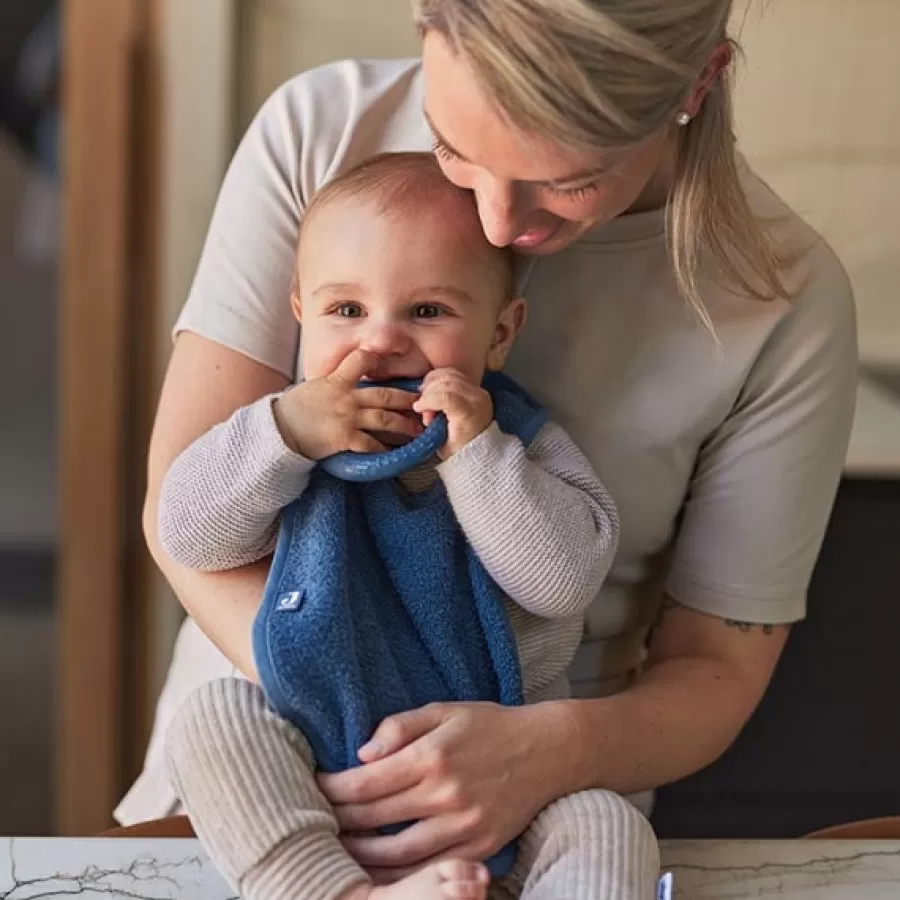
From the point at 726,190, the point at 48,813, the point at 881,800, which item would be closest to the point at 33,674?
the point at 48,813

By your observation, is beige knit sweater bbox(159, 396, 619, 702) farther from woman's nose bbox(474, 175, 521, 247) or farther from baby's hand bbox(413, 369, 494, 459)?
woman's nose bbox(474, 175, 521, 247)

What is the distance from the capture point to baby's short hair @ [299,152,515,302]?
1000 mm

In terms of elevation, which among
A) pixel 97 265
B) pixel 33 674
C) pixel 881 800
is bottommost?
pixel 33 674

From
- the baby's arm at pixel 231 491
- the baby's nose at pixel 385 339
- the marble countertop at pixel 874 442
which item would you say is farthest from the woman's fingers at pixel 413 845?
the marble countertop at pixel 874 442

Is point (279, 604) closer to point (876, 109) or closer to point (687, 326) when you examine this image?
point (687, 326)

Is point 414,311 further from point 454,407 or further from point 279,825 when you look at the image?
point 279,825

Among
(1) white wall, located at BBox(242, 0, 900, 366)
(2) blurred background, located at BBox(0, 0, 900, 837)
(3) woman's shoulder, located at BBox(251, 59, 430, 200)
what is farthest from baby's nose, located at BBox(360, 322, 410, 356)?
(1) white wall, located at BBox(242, 0, 900, 366)

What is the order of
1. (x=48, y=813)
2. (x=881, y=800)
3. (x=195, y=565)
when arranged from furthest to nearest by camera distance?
(x=48, y=813)
(x=881, y=800)
(x=195, y=565)

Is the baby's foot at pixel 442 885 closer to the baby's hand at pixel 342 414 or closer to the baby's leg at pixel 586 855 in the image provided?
the baby's leg at pixel 586 855

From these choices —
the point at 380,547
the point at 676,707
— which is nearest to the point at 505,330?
the point at 380,547

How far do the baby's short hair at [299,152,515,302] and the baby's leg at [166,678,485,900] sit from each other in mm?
373

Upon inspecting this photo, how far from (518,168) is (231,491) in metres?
0.30

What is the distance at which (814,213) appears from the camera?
80.0 inches

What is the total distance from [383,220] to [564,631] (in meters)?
0.34
